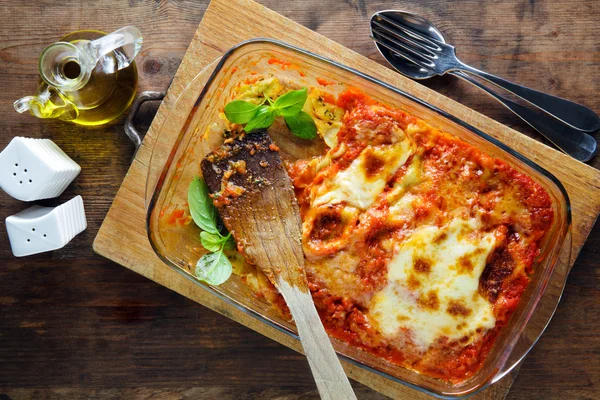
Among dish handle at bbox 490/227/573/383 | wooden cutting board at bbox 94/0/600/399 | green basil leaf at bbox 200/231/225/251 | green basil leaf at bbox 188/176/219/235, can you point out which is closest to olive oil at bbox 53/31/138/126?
wooden cutting board at bbox 94/0/600/399

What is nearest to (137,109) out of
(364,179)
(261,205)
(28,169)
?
(28,169)

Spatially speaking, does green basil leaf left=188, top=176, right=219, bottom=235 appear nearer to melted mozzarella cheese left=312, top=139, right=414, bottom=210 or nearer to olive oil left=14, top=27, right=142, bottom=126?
melted mozzarella cheese left=312, top=139, right=414, bottom=210

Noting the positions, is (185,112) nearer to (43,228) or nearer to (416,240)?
(43,228)

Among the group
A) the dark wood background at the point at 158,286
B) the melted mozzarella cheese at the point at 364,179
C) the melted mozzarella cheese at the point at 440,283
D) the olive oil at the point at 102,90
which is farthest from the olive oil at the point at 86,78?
the melted mozzarella cheese at the point at 440,283

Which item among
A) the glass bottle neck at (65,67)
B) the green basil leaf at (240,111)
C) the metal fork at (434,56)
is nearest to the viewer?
the green basil leaf at (240,111)

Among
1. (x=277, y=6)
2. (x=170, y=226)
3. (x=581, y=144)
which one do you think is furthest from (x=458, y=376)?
(x=277, y=6)

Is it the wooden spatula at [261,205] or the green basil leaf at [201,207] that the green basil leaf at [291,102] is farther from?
the green basil leaf at [201,207]
